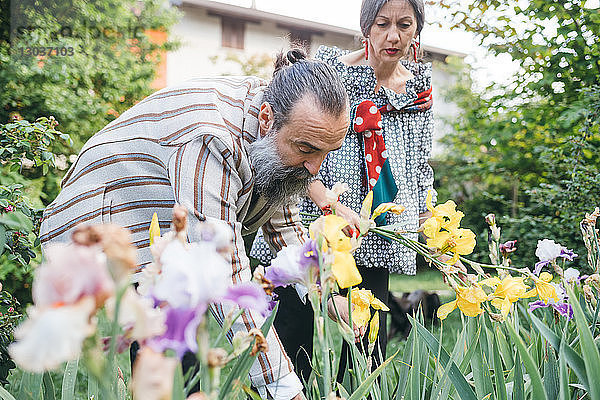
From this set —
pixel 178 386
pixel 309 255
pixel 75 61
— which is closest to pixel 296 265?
pixel 309 255

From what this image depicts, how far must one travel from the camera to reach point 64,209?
1.44 metres

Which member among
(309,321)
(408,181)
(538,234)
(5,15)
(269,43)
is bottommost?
(309,321)

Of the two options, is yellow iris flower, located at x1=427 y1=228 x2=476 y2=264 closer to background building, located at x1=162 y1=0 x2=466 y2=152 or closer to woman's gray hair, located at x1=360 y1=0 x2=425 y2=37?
woman's gray hair, located at x1=360 y1=0 x2=425 y2=37

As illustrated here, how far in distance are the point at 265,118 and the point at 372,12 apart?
703 mm

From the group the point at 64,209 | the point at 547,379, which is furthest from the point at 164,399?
the point at 64,209

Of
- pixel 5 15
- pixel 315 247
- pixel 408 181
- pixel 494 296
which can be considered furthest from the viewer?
pixel 5 15

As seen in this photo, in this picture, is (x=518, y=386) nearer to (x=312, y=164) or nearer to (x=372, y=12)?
(x=312, y=164)

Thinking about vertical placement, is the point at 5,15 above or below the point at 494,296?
above

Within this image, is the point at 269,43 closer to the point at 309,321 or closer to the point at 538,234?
the point at 538,234

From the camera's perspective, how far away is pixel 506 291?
37.4 inches

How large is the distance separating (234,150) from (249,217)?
0.34 m

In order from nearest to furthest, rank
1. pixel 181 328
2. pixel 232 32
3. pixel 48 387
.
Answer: pixel 181 328 < pixel 48 387 < pixel 232 32

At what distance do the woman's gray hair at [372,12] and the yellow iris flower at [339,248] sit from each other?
1.38m

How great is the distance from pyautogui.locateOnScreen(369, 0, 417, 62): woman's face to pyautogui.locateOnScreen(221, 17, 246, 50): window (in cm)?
1238
